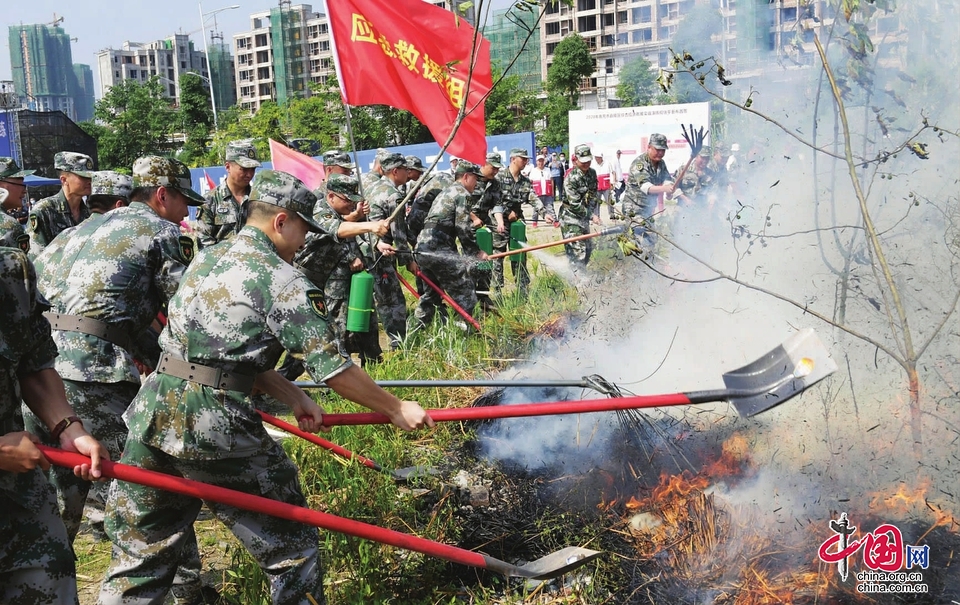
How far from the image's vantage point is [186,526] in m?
3.57

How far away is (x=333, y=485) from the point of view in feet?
16.8

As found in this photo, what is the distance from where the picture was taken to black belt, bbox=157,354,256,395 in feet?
10.8

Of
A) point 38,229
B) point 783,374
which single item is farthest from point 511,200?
point 783,374

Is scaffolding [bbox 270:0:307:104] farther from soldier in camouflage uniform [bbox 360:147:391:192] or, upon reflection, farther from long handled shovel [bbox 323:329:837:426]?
long handled shovel [bbox 323:329:837:426]

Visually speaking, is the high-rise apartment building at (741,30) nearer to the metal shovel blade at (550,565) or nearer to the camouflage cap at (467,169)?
the camouflage cap at (467,169)

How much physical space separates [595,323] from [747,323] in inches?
57.0

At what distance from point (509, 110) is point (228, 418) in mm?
44105

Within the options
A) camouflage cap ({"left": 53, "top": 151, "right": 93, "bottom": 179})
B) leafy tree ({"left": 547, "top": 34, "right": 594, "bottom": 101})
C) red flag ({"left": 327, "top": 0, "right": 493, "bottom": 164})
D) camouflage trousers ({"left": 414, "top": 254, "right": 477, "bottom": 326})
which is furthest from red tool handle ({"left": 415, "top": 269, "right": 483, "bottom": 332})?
leafy tree ({"left": 547, "top": 34, "right": 594, "bottom": 101})

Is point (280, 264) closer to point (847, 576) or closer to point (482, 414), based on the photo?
point (482, 414)

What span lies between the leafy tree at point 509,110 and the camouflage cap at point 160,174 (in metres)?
35.5

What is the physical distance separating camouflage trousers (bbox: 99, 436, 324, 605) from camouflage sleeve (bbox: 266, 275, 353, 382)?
491mm

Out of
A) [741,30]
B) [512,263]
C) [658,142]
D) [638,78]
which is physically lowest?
[512,263]

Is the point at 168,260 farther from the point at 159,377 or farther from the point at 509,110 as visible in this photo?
the point at 509,110

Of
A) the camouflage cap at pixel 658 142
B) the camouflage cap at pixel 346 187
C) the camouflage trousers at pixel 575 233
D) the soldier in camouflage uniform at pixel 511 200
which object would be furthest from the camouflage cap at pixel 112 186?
the camouflage cap at pixel 658 142
